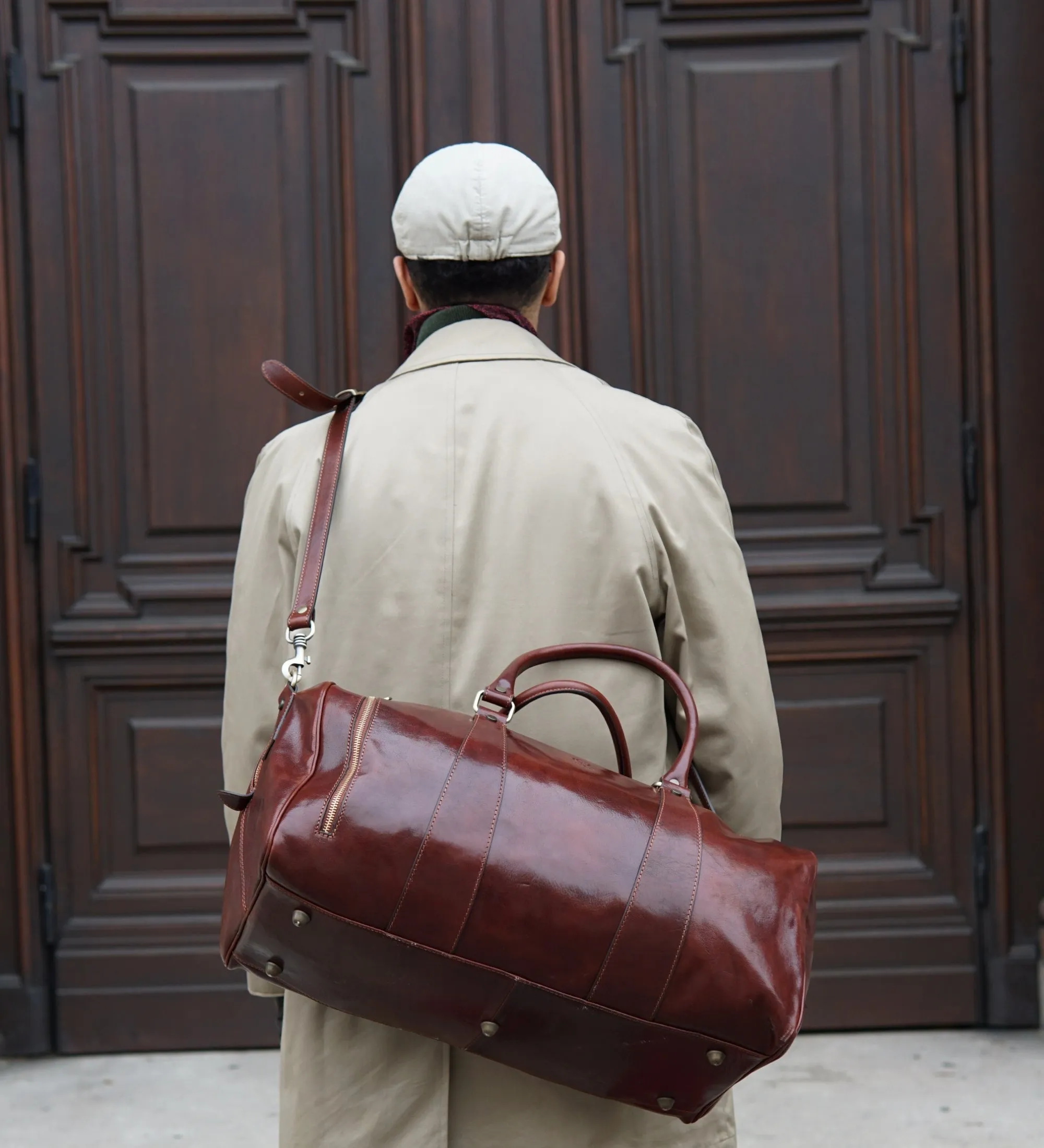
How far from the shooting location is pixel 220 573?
353 centimetres

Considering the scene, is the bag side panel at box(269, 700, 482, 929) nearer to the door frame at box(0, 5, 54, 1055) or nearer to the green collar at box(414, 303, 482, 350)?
the green collar at box(414, 303, 482, 350)

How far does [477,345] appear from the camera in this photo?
166 centimetres

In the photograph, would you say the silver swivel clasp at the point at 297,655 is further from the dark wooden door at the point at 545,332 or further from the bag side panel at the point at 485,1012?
the dark wooden door at the point at 545,332

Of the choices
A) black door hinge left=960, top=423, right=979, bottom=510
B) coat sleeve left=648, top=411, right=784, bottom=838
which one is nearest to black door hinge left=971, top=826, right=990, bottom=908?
black door hinge left=960, top=423, right=979, bottom=510

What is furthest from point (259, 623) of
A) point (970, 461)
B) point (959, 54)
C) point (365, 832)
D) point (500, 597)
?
point (959, 54)

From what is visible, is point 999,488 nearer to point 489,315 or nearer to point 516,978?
point 489,315

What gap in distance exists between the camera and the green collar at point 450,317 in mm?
1691

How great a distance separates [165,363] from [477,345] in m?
2.01

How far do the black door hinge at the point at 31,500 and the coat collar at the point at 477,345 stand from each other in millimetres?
2051

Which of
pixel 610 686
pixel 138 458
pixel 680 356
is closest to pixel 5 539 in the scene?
pixel 138 458

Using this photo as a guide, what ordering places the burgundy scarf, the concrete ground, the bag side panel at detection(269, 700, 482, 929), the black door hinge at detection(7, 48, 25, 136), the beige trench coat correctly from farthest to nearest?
1. the black door hinge at detection(7, 48, 25, 136)
2. the concrete ground
3. the burgundy scarf
4. the beige trench coat
5. the bag side panel at detection(269, 700, 482, 929)

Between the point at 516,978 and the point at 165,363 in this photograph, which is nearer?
the point at 516,978

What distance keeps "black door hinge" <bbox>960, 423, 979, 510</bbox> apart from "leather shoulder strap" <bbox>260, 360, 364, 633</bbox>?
87.2 inches

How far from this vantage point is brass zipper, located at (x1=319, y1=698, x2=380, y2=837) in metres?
1.34
